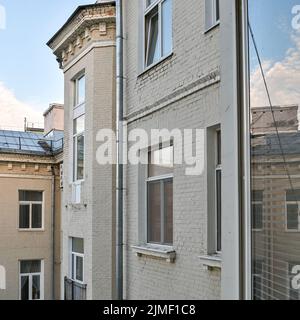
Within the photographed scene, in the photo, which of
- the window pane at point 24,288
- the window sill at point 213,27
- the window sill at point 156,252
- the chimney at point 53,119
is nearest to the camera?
the window sill at point 213,27

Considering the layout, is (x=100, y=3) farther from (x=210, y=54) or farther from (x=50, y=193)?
(x=50, y=193)

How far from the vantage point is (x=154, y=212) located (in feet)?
15.3

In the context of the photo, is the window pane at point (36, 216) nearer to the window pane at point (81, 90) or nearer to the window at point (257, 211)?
the window pane at point (81, 90)

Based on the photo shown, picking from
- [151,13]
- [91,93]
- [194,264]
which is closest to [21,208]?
[91,93]

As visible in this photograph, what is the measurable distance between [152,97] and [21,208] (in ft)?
24.1

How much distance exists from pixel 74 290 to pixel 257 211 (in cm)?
482

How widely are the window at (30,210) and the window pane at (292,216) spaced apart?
9.70m

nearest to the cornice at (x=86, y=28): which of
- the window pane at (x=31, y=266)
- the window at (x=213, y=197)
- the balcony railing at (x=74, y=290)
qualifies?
the window at (x=213, y=197)

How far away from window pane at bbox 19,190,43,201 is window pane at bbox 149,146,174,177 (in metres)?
7.04

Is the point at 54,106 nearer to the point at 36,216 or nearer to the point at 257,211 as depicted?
the point at 36,216

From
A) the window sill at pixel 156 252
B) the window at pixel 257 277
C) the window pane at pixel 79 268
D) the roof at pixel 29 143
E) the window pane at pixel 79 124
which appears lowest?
the window pane at pixel 79 268

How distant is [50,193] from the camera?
448 inches

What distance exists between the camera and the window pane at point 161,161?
14.1ft

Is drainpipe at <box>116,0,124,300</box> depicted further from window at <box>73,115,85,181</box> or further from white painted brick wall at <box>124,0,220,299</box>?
window at <box>73,115,85,181</box>
